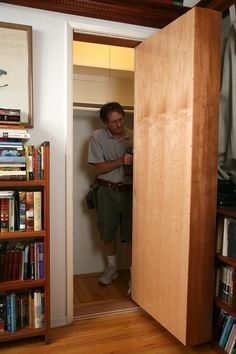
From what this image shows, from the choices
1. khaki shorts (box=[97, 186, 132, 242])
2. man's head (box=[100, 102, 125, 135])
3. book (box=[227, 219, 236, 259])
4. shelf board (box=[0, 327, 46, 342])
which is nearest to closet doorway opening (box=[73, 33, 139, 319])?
man's head (box=[100, 102, 125, 135])

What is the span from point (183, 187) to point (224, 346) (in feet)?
2.86

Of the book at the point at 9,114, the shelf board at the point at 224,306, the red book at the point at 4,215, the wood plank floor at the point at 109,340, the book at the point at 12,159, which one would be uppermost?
the book at the point at 9,114

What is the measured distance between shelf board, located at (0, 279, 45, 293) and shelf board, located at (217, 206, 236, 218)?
3.38 feet

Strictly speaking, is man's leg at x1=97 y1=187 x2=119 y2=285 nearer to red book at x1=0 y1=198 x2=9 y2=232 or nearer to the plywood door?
the plywood door

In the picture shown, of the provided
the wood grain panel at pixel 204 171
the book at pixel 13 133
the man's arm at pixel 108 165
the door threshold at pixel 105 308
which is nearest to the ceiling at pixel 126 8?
the wood grain panel at pixel 204 171

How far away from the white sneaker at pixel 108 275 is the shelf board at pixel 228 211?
129cm

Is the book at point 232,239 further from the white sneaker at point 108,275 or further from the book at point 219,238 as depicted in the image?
the white sneaker at point 108,275

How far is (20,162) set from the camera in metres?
1.57

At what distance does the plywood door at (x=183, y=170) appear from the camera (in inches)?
58.6

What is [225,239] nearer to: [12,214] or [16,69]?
[12,214]

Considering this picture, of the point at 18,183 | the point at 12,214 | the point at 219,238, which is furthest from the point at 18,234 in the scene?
the point at 219,238

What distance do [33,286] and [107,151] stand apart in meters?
1.19

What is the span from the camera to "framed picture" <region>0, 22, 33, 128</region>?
1.71 m

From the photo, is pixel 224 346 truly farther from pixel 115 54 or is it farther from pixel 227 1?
pixel 115 54
